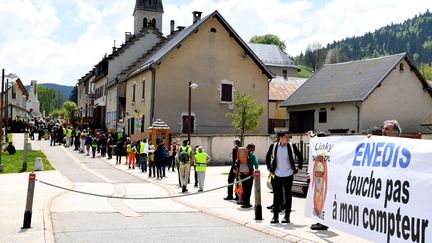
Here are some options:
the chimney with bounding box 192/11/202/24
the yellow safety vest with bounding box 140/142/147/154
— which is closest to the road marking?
the yellow safety vest with bounding box 140/142/147/154

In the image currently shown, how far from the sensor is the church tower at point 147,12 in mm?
85375

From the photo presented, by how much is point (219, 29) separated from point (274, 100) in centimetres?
1501

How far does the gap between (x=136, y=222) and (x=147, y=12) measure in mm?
77387

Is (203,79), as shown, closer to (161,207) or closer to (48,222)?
(161,207)

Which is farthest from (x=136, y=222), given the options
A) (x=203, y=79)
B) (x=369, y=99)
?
(x=369, y=99)

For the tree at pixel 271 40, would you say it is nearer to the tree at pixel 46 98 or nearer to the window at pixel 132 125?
the window at pixel 132 125

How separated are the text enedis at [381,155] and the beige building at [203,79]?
31.2 m

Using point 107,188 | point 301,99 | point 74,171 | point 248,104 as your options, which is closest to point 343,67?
point 301,99

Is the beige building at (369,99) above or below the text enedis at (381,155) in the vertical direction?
above

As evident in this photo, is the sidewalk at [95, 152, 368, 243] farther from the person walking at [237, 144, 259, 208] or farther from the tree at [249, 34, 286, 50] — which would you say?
the tree at [249, 34, 286, 50]

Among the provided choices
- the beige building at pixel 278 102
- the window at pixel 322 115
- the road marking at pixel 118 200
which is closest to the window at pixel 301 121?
the window at pixel 322 115

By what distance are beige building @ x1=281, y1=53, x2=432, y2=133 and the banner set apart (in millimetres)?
29666

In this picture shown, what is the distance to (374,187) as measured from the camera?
7723 mm

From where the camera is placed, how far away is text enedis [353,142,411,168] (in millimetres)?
7105
